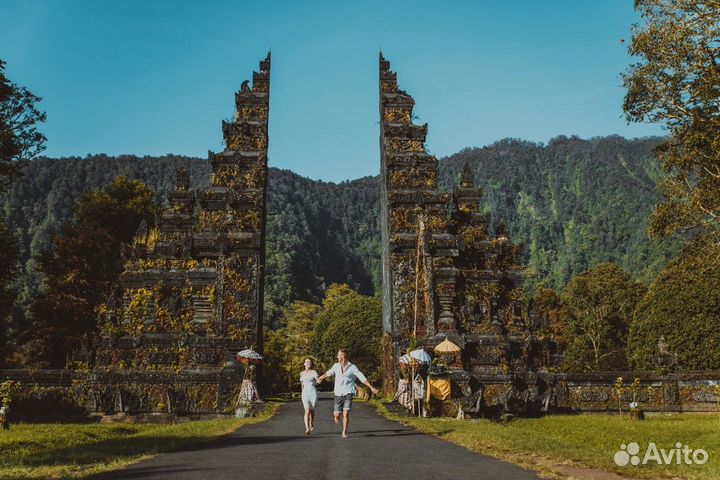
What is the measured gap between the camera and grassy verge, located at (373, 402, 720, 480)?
10.6m

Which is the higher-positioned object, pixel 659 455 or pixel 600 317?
pixel 600 317

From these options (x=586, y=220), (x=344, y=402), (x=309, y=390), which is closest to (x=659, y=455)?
(x=344, y=402)

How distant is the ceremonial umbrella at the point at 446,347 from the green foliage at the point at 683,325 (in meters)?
17.4

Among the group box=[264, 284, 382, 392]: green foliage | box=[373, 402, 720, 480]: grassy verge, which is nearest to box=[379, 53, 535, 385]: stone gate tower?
box=[373, 402, 720, 480]: grassy verge

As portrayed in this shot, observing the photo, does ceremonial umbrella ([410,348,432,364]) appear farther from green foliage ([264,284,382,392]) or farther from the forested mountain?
the forested mountain

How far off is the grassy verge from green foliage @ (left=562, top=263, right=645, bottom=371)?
42386mm

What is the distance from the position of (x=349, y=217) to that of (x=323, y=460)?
561ft

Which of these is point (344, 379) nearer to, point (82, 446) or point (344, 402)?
point (344, 402)

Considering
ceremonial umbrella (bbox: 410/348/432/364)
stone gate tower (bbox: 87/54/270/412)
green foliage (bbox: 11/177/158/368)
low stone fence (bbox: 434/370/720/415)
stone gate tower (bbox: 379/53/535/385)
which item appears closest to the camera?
ceremonial umbrella (bbox: 410/348/432/364)

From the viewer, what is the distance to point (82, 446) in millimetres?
14180

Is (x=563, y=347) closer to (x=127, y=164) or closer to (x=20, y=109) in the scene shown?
(x=20, y=109)

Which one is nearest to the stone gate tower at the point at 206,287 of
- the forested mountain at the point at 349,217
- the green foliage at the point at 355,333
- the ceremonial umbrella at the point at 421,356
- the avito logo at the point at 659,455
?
the ceremonial umbrella at the point at 421,356

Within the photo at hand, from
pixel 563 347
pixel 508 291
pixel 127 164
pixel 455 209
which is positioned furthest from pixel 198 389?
pixel 127 164

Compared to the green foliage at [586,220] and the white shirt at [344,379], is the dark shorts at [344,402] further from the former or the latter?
the green foliage at [586,220]
